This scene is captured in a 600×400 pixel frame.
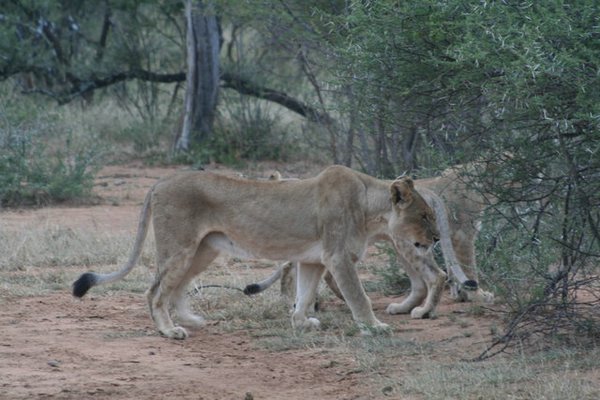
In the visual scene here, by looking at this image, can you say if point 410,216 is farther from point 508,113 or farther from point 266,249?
point 508,113

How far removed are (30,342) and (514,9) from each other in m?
3.69

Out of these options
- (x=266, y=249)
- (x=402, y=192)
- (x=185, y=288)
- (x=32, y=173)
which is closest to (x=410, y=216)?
(x=402, y=192)

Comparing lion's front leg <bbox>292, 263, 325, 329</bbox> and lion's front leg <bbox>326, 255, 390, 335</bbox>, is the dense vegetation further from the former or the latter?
lion's front leg <bbox>292, 263, 325, 329</bbox>

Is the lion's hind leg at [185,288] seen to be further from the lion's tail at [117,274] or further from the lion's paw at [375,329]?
the lion's paw at [375,329]

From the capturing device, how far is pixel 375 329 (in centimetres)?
789

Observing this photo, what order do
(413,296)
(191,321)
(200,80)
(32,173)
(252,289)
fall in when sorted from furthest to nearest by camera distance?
(200,80) < (32,173) < (413,296) < (252,289) < (191,321)

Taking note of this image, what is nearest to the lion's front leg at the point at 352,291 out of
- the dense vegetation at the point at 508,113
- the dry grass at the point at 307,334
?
the dry grass at the point at 307,334

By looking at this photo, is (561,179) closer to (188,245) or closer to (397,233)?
(397,233)

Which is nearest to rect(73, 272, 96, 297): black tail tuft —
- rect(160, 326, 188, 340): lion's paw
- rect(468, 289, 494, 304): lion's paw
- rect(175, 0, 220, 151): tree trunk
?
rect(160, 326, 188, 340): lion's paw

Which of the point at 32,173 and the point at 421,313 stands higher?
the point at 32,173

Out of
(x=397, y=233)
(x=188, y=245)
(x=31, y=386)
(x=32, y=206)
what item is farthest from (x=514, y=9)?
(x=32, y=206)

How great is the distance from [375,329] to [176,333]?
1329 millimetres

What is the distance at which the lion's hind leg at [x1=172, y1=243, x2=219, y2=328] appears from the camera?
834 cm

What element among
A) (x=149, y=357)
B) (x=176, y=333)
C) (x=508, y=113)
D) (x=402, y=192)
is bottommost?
(x=149, y=357)
